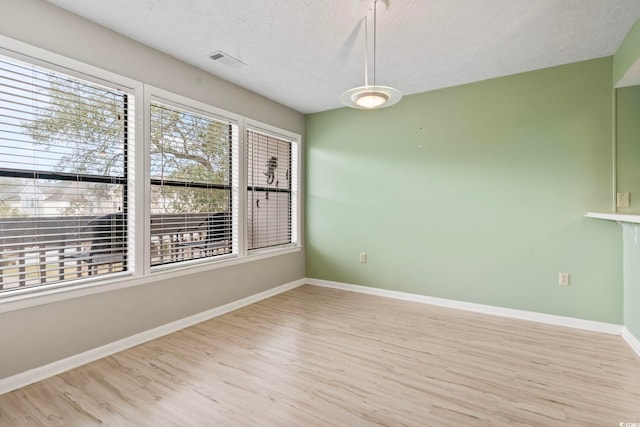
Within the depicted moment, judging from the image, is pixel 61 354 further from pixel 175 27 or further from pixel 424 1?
pixel 424 1

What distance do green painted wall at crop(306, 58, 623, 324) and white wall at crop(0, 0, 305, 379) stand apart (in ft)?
5.39

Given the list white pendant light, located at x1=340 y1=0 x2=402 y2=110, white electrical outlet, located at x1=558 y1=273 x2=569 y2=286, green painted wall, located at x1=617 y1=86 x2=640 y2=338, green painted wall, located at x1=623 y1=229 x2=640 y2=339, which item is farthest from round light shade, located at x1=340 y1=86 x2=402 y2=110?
white electrical outlet, located at x1=558 y1=273 x2=569 y2=286

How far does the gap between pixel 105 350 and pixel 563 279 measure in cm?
434

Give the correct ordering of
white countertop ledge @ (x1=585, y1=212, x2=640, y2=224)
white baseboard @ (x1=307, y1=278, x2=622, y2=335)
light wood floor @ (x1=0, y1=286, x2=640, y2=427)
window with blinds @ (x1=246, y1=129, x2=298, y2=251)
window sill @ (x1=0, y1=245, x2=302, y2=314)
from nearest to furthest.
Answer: light wood floor @ (x1=0, y1=286, x2=640, y2=427)
window sill @ (x1=0, y1=245, x2=302, y2=314)
white countertop ledge @ (x1=585, y1=212, x2=640, y2=224)
white baseboard @ (x1=307, y1=278, x2=622, y2=335)
window with blinds @ (x1=246, y1=129, x2=298, y2=251)

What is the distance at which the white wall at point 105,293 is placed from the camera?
6.87 ft

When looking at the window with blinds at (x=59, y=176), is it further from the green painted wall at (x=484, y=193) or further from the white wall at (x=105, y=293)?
the green painted wall at (x=484, y=193)

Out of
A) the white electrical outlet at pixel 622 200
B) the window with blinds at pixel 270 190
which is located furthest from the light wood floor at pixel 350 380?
the window with blinds at pixel 270 190

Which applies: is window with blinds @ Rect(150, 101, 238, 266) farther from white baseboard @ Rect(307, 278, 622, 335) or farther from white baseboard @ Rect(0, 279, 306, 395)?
white baseboard @ Rect(307, 278, 622, 335)

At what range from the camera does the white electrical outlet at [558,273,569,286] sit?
10.3ft

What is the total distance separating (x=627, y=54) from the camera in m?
2.58

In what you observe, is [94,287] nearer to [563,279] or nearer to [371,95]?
[371,95]

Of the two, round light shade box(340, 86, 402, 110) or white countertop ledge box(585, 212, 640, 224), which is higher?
round light shade box(340, 86, 402, 110)

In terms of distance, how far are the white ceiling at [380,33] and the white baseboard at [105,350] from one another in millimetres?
2620

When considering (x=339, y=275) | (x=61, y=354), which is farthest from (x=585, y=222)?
(x=61, y=354)
